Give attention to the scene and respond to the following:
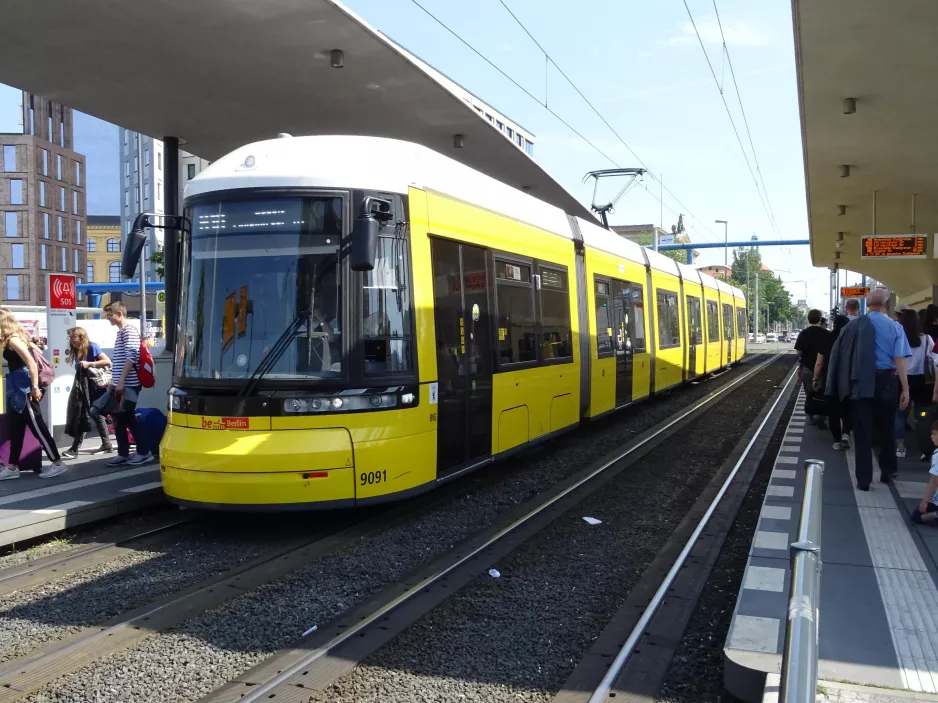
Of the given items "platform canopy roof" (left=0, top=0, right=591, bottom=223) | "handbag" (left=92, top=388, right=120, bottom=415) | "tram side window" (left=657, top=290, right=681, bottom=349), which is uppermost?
"platform canopy roof" (left=0, top=0, right=591, bottom=223)

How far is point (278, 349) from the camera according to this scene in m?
6.49

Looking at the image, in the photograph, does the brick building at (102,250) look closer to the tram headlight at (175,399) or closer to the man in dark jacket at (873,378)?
the tram headlight at (175,399)

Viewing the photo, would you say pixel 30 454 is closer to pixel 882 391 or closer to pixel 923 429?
pixel 882 391

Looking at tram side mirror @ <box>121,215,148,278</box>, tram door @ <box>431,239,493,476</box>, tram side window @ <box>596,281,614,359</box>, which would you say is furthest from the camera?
tram side window @ <box>596,281,614,359</box>

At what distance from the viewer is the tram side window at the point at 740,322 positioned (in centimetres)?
3172

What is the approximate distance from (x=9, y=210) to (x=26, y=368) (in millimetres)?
76489

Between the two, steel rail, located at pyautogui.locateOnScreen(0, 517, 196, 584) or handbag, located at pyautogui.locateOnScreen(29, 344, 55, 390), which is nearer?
steel rail, located at pyautogui.locateOnScreen(0, 517, 196, 584)

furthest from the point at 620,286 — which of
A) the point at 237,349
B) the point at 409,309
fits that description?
the point at 237,349

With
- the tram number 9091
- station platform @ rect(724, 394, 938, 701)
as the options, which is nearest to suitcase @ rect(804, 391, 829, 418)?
station platform @ rect(724, 394, 938, 701)

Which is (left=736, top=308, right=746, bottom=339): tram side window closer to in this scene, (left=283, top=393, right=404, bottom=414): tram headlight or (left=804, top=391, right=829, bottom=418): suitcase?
(left=804, top=391, right=829, bottom=418): suitcase

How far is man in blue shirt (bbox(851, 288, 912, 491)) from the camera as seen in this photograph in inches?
300

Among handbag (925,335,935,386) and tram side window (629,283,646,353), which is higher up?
tram side window (629,283,646,353)

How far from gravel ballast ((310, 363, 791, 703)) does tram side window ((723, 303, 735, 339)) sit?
64.6 feet

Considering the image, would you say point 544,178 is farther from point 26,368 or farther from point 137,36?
point 26,368
